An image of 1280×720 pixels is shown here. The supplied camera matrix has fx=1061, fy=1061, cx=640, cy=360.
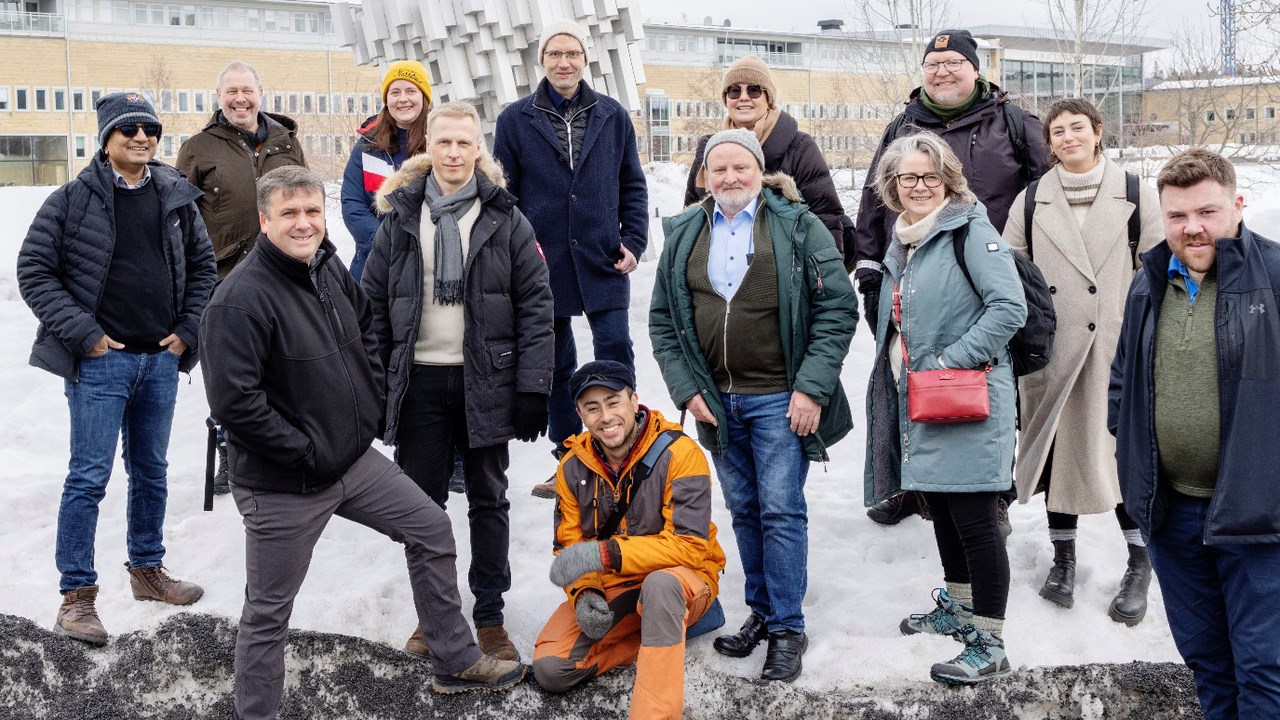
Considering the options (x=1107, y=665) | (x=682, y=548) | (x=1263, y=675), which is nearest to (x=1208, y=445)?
(x=1263, y=675)

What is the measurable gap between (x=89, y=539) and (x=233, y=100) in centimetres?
252

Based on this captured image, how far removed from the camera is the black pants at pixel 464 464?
15.1ft

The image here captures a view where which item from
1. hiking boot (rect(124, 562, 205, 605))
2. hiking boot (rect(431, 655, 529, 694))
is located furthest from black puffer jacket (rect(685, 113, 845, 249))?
hiking boot (rect(124, 562, 205, 605))

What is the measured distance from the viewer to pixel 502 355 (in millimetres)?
4574

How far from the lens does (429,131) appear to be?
4.69 m

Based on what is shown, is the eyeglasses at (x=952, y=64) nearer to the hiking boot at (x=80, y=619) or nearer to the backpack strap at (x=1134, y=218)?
the backpack strap at (x=1134, y=218)

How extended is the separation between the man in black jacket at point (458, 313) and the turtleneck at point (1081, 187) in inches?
96.4

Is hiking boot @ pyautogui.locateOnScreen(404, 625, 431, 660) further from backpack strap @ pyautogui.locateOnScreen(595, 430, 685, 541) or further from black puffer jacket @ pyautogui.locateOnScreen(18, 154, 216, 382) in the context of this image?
black puffer jacket @ pyautogui.locateOnScreen(18, 154, 216, 382)

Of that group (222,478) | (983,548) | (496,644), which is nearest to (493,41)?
A: (222,478)

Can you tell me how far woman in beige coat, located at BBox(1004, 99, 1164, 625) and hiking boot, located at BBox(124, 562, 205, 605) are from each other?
13.7 ft

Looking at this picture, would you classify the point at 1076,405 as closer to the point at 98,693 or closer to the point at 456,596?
the point at 456,596

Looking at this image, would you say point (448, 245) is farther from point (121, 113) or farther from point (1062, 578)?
point (1062, 578)

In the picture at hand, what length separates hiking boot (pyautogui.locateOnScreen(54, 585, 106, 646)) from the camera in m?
4.93

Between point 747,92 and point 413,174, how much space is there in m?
1.77
